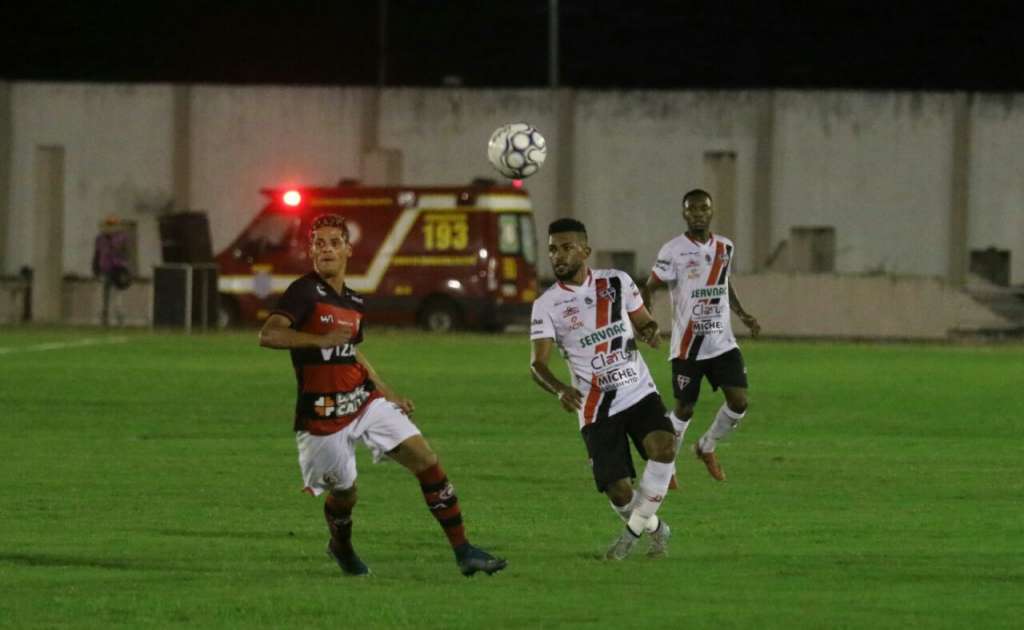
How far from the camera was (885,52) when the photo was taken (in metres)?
65.2

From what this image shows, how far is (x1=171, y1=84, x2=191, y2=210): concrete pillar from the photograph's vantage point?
49.1 metres

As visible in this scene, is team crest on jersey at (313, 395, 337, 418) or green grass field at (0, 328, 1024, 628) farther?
team crest on jersey at (313, 395, 337, 418)

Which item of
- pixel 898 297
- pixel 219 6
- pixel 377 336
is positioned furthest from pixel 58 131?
pixel 219 6

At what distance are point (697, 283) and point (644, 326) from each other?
4.74 m

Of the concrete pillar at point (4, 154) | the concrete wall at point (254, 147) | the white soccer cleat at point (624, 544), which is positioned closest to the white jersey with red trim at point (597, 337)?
the white soccer cleat at point (624, 544)

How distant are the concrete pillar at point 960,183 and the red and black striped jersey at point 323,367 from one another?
3904cm

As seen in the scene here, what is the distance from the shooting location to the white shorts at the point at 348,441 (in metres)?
10.4

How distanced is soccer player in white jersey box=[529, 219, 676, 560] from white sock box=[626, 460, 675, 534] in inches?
1.7

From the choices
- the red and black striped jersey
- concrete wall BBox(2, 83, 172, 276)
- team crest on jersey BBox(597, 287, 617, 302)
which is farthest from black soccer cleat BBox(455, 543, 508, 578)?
concrete wall BBox(2, 83, 172, 276)

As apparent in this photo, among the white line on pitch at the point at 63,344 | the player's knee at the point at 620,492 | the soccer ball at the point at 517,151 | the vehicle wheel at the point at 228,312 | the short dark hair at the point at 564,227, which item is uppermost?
the soccer ball at the point at 517,151

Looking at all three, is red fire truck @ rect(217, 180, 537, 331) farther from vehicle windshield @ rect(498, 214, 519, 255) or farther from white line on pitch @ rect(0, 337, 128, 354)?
white line on pitch @ rect(0, 337, 128, 354)

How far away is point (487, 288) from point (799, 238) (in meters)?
7.01

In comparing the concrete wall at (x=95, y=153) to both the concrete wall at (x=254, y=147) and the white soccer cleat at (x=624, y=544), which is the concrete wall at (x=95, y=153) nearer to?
the concrete wall at (x=254, y=147)

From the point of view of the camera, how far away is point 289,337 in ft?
33.6
